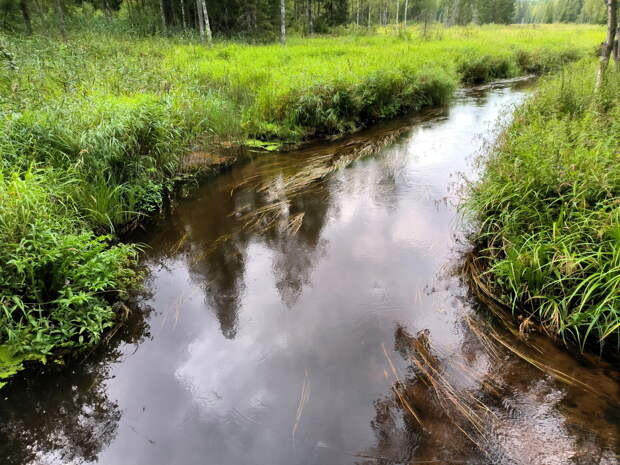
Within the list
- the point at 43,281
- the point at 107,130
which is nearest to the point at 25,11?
the point at 107,130

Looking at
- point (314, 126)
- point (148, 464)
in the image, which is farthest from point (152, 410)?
point (314, 126)

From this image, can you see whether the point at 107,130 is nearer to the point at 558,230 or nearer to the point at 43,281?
the point at 43,281

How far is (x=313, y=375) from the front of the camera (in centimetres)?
300

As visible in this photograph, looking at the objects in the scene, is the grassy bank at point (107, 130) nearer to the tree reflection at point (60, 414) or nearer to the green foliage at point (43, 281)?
the green foliage at point (43, 281)

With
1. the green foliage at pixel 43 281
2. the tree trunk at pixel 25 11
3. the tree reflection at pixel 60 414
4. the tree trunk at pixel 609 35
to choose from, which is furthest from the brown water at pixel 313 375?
the tree trunk at pixel 25 11

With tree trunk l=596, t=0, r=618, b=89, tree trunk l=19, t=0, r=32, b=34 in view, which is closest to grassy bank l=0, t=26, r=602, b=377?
tree trunk l=596, t=0, r=618, b=89

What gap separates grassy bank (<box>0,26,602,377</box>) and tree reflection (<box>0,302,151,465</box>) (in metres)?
0.20

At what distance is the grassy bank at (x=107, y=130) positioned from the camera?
3115 mm

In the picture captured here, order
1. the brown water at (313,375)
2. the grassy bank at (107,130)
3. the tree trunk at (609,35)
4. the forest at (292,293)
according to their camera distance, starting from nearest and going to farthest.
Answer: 1. the brown water at (313,375)
2. the forest at (292,293)
3. the grassy bank at (107,130)
4. the tree trunk at (609,35)

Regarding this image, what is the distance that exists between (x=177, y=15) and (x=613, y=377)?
30915 millimetres

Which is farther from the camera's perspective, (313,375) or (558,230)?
(558,230)

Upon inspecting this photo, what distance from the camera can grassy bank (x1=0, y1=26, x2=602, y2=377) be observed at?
3.12 m

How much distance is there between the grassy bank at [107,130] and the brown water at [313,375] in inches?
21.4

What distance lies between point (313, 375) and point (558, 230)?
2613mm
